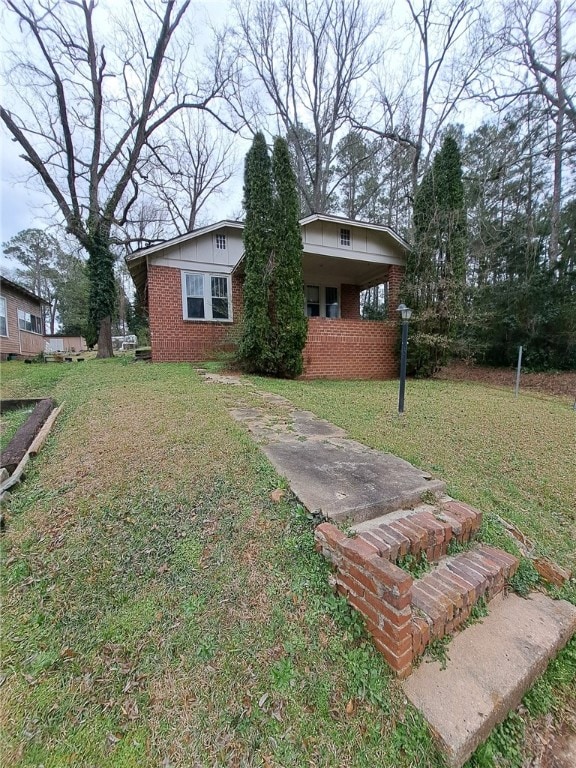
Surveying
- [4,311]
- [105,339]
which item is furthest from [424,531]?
[4,311]

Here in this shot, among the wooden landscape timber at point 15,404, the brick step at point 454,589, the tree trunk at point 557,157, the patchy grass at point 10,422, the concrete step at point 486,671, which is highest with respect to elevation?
the tree trunk at point 557,157

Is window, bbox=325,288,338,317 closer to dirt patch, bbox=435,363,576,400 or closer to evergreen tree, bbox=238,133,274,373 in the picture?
dirt patch, bbox=435,363,576,400

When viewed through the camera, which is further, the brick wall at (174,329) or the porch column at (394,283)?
the porch column at (394,283)

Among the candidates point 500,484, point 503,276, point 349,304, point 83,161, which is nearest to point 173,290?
point 349,304

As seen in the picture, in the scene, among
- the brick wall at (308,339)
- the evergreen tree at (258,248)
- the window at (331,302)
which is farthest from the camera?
the window at (331,302)

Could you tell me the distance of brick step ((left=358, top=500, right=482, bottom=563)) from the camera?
182 centimetres

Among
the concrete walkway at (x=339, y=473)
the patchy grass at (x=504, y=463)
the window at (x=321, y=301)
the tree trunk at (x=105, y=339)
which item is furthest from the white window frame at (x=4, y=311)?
the concrete walkway at (x=339, y=473)

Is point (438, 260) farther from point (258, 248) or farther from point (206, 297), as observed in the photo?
point (206, 297)

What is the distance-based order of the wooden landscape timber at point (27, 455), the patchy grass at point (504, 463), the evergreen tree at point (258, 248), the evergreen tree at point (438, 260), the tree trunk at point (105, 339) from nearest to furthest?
1. the patchy grass at point (504, 463)
2. the wooden landscape timber at point (27, 455)
3. the evergreen tree at point (258, 248)
4. the evergreen tree at point (438, 260)
5. the tree trunk at point (105, 339)

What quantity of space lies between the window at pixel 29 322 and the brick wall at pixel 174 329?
11.3 metres

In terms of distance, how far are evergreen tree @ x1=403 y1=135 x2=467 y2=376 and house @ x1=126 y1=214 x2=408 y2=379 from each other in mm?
709

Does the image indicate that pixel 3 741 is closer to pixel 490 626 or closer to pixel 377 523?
pixel 377 523

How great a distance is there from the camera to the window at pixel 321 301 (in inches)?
512

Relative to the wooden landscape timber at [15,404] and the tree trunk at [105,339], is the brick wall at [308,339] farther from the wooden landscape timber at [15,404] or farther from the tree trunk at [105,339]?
the tree trunk at [105,339]
